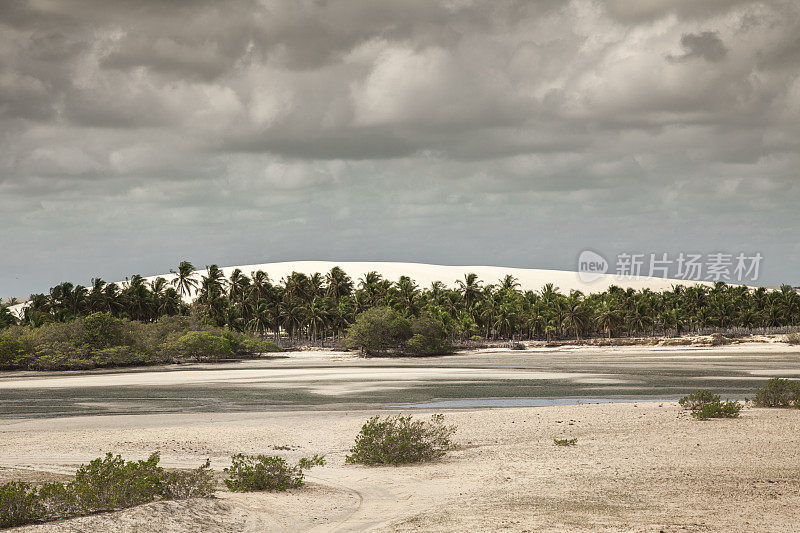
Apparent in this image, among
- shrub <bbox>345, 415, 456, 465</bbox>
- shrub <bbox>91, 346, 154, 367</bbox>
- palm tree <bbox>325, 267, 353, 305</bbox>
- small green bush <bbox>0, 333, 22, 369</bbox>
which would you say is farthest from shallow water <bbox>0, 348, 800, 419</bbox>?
palm tree <bbox>325, 267, 353, 305</bbox>

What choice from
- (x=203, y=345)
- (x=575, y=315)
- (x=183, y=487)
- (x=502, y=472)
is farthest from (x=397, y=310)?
(x=183, y=487)

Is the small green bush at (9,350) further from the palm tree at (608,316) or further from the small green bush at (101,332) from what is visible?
the palm tree at (608,316)

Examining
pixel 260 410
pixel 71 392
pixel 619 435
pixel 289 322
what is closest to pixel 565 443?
pixel 619 435

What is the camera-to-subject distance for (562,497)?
1181 cm

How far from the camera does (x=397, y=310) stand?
361 feet

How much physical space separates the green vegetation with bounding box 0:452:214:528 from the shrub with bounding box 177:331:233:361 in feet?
234

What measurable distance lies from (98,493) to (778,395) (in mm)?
23053

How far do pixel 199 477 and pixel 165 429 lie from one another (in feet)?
40.6

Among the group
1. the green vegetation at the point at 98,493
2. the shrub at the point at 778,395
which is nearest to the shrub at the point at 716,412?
the shrub at the point at 778,395

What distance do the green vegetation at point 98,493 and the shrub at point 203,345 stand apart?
71384mm

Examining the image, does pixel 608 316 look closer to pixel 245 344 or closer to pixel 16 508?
pixel 245 344

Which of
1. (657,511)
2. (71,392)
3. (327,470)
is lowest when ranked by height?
(71,392)

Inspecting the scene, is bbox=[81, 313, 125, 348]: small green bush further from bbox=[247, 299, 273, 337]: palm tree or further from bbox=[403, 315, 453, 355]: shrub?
bbox=[247, 299, 273, 337]: palm tree

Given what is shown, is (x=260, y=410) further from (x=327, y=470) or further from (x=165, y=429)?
(x=327, y=470)
